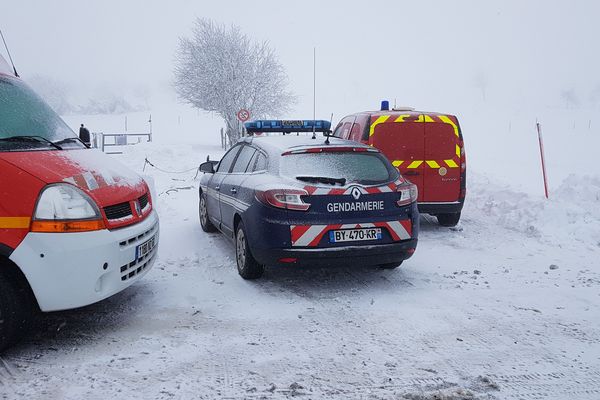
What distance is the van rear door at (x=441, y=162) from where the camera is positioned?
7699 millimetres

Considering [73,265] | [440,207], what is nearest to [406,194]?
[440,207]

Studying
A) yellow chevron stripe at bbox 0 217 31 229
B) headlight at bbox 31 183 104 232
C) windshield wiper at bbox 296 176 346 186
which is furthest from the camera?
windshield wiper at bbox 296 176 346 186

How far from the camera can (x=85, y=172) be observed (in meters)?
3.96

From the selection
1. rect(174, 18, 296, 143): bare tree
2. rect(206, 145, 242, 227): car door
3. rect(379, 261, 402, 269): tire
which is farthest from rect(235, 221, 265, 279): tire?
rect(174, 18, 296, 143): bare tree

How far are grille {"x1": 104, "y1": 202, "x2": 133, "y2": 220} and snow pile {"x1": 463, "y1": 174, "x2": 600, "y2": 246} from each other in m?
5.75

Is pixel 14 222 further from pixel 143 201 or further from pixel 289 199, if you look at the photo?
pixel 289 199

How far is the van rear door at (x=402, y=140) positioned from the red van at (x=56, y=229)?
4.45 metres

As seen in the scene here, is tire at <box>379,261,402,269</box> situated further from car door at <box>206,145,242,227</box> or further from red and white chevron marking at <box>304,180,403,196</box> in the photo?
car door at <box>206,145,242,227</box>

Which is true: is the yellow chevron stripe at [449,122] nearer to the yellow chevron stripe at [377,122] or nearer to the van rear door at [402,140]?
the van rear door at [402,140]

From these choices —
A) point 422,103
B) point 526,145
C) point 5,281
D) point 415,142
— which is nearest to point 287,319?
point 5,281

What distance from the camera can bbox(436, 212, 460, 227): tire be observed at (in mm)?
8086

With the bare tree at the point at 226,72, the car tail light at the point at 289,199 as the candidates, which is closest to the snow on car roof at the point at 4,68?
the car tail light at the point at 289,199

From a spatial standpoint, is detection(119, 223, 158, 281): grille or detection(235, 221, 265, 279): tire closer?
detection(119, 223, 158, 281): grille

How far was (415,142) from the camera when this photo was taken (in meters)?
7.73
